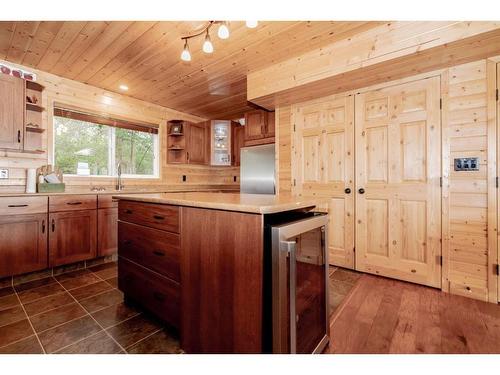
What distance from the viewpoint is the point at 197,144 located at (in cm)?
443

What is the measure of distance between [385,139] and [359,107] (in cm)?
47

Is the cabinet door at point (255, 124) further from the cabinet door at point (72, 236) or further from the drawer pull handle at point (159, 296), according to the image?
the drawer pull handle at point (159, 296)

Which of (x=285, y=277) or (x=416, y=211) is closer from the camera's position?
(x=285, y=277)

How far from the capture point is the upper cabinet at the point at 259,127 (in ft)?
11.8

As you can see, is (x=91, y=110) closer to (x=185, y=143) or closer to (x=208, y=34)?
(x=185, y=143)

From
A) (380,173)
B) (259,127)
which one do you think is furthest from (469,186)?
(259,127)

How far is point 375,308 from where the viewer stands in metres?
1.95

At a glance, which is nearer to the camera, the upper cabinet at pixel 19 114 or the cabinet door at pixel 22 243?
the cabinet door at pixel 22 243

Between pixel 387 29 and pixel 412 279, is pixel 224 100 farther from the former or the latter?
pixel 412 279

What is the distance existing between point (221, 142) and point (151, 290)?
133 inches

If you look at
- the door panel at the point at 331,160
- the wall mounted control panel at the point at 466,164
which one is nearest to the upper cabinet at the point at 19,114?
the door panel at the point at 331,160

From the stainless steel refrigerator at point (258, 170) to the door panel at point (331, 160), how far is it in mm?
461

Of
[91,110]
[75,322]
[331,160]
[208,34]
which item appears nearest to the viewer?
[75,322]
